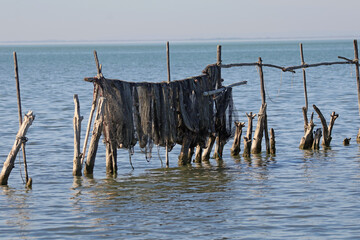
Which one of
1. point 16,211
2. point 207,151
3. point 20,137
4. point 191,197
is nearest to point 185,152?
point 207,151

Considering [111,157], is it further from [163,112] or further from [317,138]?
[317,138]

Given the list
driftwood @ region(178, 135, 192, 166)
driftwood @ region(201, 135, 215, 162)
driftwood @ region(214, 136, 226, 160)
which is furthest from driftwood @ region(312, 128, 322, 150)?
driftwood @ region(178, 135, 192, 166)

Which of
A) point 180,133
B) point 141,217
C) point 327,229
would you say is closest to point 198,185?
point 180,133

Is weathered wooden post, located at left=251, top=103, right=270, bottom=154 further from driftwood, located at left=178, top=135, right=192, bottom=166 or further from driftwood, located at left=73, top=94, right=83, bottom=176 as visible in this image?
driftwood, located at left=73, top=94, right=83, bottom=176

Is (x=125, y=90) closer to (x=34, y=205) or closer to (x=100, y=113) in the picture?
(x=100, y=113)

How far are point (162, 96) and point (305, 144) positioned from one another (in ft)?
16.4

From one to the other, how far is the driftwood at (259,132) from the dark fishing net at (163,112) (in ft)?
2.78

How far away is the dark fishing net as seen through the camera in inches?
567

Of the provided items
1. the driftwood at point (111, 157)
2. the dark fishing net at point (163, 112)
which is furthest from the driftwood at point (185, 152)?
the driftwood at point (111, 157)

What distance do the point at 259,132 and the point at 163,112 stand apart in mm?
2937

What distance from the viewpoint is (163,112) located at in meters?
15.1

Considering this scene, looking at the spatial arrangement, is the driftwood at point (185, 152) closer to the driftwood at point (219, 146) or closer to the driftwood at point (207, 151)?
the driftwood at point (207, 151)

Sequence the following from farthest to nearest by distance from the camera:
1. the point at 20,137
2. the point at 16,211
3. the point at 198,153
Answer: the point at 198,153 < the point at 20,137 < the point at 16,211

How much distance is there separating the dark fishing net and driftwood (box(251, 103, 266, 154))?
0.85m
